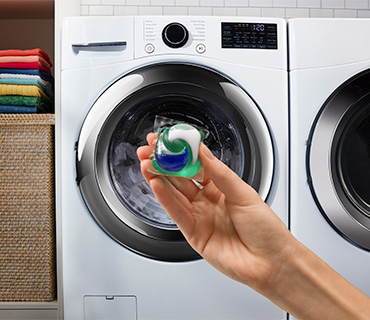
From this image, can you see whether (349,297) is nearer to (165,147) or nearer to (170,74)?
(165,147)

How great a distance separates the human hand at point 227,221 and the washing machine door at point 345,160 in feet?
1.80

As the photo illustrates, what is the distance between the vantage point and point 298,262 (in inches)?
16.7

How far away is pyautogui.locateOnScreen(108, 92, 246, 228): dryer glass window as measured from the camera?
94 cm

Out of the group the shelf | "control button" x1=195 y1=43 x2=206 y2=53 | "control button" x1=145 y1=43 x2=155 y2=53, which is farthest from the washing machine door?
the shelf

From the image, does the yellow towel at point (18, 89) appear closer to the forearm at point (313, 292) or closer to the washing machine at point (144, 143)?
the washing machine at point (144, 143)

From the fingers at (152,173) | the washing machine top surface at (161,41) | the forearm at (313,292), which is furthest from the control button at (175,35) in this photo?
the forearm at (313,292)

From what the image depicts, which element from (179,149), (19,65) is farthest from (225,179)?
(19,65)

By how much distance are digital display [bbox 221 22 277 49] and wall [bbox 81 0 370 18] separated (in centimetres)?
67

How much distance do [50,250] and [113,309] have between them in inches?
10.4

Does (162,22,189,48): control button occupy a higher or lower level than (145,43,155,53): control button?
higher

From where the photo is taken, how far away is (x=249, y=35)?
974 millimetres

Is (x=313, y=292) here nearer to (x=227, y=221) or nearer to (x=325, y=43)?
(x=227, y=221)

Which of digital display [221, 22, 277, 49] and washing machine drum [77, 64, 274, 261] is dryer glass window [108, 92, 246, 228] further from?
digital display [221, 22, 277, 49]

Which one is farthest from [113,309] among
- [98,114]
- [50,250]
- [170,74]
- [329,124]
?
[329,124]
